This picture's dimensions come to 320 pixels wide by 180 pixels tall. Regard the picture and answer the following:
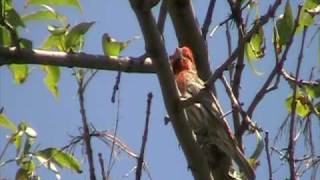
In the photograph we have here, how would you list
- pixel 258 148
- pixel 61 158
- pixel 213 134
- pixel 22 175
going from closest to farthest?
pixel 22 175
pixel 61 158
pixel 258 148
pixel 213 134

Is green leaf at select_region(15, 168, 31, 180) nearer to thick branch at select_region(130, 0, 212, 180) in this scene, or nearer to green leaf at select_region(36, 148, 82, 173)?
green leaf at select_region(36, 148, 82, 173)

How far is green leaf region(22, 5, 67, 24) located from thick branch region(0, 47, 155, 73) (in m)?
0.25

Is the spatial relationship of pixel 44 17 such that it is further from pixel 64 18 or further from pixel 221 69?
pixel 221 69

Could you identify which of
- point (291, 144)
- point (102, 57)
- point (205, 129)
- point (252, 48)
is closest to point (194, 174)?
point (291, 144)

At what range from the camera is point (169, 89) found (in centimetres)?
339

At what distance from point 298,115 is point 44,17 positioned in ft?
5.33

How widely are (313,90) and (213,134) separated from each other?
995mm

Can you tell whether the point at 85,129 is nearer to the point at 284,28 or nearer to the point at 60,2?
the point at 60,2

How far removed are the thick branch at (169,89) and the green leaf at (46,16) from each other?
926 millimetres

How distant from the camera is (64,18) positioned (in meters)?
4.07

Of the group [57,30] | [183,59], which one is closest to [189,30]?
[57,30]

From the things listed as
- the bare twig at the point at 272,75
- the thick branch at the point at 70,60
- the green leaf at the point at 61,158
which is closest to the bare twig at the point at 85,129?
the thick branch at the point at 70,60

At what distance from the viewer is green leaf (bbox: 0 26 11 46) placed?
369 cm

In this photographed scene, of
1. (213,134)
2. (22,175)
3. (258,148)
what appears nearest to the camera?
(22,175)
